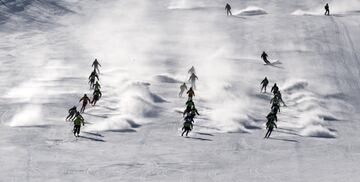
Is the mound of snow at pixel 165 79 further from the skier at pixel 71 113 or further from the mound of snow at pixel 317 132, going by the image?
the mound of snow at pixel 317 132

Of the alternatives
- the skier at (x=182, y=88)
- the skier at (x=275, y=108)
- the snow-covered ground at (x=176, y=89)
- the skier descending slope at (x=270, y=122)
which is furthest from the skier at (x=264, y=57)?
the skier descending slope at (x=270, y=122)

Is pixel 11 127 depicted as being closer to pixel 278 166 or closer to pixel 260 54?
pixel 278 166

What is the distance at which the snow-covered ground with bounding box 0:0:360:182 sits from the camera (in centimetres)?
2847

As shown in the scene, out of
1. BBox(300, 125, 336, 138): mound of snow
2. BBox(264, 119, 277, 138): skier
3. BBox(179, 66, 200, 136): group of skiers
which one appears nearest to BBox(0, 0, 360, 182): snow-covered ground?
BBox(300, 125, 336, 138): mound of snow

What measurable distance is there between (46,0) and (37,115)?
1595 inches

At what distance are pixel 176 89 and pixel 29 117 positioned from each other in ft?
34.6

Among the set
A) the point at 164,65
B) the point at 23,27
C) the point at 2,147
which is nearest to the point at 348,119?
the point at 164,65

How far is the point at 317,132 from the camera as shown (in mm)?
34219

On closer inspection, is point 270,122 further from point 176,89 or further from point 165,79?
point 165,79

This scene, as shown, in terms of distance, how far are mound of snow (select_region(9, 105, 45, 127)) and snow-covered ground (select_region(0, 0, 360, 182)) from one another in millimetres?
111

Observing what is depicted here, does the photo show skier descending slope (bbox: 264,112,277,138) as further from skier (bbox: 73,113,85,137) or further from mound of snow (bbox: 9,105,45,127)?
mound of snow (bbox: 9,105,45,127)

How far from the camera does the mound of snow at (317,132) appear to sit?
3403 centimetres

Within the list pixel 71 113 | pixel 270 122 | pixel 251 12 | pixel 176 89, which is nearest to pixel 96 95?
pixel 71 113

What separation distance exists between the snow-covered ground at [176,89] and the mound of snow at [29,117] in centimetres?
11
